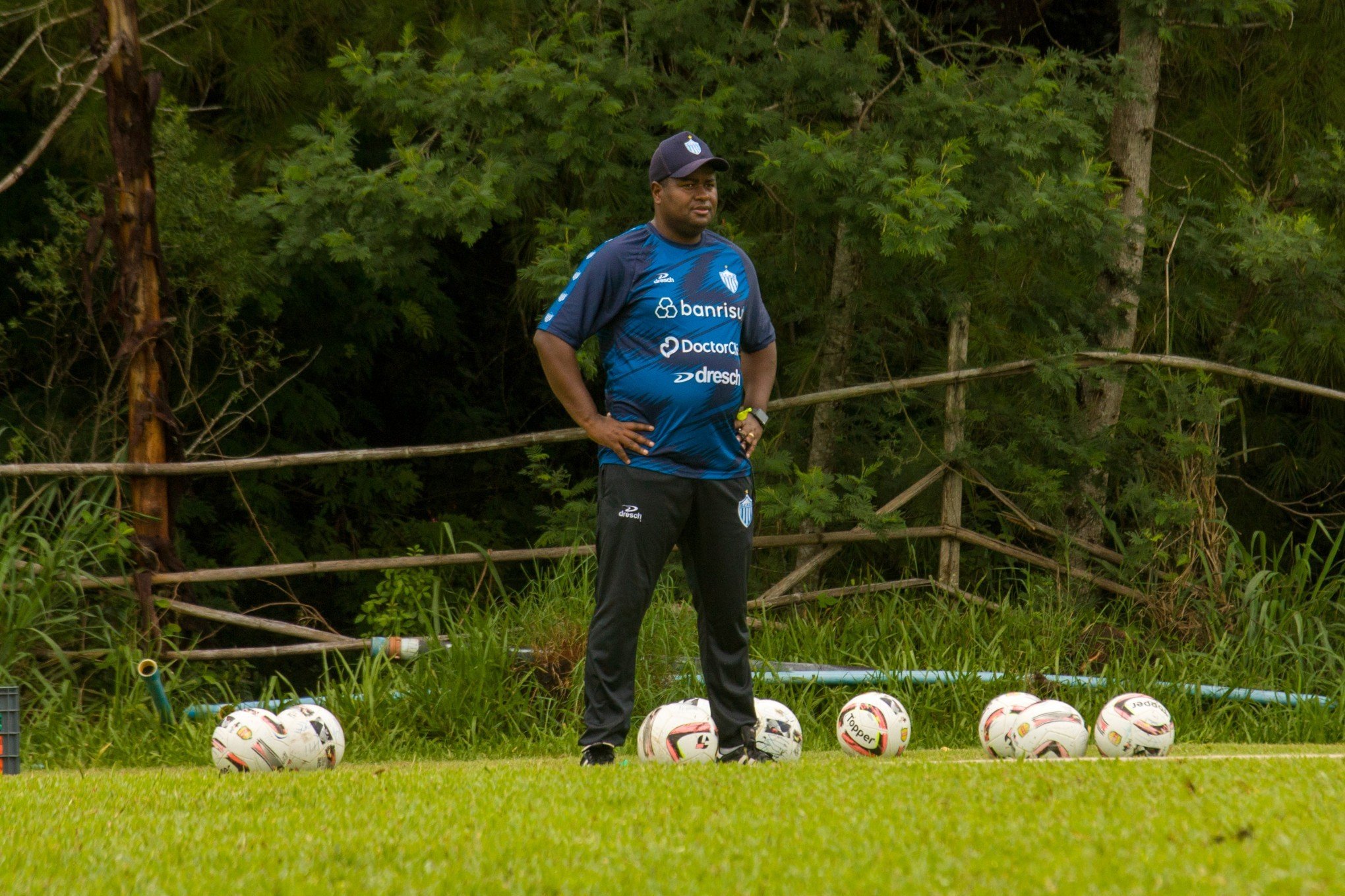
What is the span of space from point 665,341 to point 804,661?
2.87m

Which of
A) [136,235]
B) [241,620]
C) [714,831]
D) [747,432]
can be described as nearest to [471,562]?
A: [241,620]

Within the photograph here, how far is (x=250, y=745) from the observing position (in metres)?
4.81

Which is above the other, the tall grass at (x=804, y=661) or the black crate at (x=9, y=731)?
the black crate at (x=9, y=731)

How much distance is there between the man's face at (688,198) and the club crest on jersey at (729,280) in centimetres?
17

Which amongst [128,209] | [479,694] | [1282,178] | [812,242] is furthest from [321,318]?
[1282,178]

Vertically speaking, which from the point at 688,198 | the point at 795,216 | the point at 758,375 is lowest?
the point at 758,375

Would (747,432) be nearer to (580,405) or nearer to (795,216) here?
(580,405)

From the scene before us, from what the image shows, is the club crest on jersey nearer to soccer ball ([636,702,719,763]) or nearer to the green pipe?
soccer ball ([636,702,719,763])

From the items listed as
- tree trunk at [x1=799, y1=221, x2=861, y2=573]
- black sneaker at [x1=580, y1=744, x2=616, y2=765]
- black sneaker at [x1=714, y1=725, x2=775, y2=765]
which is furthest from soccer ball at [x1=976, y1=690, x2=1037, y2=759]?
tree trunk at [x1=799, y1=221, x2=861, y2=573]

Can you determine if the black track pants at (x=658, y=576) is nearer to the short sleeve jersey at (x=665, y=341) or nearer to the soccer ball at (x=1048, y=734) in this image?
the short sleeve jersey at (x=665, y=341)

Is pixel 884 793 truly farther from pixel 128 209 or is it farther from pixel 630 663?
pixel 128 209

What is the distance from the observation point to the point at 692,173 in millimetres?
4652

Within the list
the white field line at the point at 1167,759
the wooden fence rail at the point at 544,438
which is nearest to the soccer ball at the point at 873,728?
the white field line at the point at 1167,759

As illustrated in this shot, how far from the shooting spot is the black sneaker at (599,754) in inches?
181
